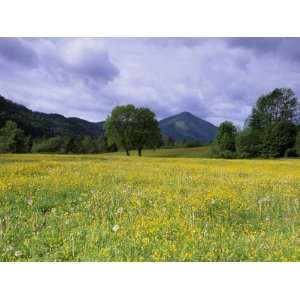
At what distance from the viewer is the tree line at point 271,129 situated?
7613mm

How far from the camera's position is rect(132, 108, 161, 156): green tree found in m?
7.75

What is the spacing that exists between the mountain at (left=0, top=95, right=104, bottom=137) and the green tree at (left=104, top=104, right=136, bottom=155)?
0.27 meters

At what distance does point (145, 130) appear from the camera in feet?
27.7

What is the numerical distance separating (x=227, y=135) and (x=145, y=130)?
261 centimetres

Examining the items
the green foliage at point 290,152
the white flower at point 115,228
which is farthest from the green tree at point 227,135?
the white flower at point 115,228

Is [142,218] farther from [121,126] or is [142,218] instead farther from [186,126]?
[186,126]

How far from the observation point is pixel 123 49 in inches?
253

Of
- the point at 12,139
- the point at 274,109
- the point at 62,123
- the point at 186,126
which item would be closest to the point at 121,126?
the point at 62,123

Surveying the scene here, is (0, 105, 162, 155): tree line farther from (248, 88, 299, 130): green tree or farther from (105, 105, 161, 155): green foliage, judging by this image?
(248, 88, 299, 130): green tree

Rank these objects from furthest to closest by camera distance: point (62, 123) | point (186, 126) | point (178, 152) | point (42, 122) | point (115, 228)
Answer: point (178, 152) < point (186, 126) < point (62, 123) < point (42, 122) < point (115, 228)
